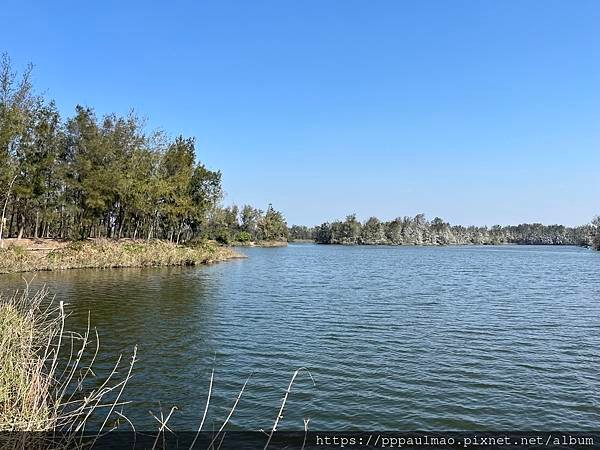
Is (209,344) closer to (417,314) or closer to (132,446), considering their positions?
(132,446)

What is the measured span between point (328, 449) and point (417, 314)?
47.2ft

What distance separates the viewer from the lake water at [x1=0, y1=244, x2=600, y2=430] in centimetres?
984

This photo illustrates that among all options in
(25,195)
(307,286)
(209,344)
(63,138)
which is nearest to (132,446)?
(209,344)

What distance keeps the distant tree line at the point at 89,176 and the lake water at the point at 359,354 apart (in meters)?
19.9

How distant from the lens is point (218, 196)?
2739 inches

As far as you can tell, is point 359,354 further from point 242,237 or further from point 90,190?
point 242,237

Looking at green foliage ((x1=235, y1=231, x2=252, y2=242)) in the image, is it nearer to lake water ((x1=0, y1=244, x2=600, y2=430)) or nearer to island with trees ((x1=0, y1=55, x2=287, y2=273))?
island with trees ((x1=0, y1=55, x2=287, y2=273))

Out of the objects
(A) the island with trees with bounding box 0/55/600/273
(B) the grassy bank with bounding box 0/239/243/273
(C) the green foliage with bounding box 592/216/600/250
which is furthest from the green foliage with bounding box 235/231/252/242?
(C) the green foliage with bounding box 592/216/600/250

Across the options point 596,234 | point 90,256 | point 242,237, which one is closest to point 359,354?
point 90,256

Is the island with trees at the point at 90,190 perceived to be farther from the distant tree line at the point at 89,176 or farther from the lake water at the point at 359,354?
the lake water at the point at 359,354

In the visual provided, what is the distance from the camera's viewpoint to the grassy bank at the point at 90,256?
119 feet

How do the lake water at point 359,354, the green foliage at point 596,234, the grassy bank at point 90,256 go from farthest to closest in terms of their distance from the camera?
1. the green foliage at point 596,234
2. the grassy bank at point 90,256
3. the lake water at point 359,354

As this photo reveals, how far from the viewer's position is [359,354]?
14.4 meters

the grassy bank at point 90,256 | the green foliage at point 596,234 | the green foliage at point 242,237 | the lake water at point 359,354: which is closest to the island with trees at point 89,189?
the grassy bank at point 90,256
